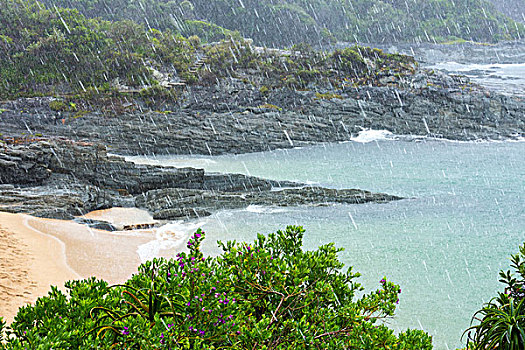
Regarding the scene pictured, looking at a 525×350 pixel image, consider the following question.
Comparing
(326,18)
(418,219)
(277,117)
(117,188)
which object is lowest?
(277,117)

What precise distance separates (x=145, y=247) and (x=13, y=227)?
300 cm

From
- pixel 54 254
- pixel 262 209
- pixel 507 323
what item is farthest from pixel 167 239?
pixel 507 323

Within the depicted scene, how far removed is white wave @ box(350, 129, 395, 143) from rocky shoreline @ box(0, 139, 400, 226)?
10.2 meters

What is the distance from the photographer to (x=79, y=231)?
10578 mm

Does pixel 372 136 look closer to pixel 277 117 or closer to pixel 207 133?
pixel 277 117

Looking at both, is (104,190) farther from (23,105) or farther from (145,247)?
(23,105)

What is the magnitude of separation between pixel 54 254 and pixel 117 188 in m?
6.01

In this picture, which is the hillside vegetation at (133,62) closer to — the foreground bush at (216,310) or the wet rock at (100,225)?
the wet rock at (100,225)

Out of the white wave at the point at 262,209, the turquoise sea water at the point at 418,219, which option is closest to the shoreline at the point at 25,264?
the turquoise sea water at the point at 418,219

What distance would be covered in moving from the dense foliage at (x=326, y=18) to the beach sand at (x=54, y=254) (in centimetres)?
4205

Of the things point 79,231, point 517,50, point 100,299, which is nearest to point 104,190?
point 79,231

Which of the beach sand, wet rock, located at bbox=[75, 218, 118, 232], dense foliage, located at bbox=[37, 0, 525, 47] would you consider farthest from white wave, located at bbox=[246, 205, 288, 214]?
dense foliage, located at bbox=[37, 0, 525, 47]

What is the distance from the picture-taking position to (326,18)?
6562 cm

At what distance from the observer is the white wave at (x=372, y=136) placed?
2503 centimetres
